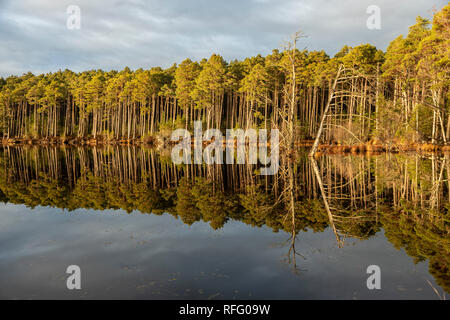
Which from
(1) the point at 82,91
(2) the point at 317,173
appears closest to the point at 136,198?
(2) the point at 317,173

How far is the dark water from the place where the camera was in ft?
14.7

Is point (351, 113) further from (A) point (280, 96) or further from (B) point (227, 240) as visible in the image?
(B) point (227, 240)

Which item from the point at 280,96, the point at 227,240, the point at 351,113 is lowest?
the point at 227,240

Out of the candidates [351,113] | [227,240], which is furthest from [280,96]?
[227,240]

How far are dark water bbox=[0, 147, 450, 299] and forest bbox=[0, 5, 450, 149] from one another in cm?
1249

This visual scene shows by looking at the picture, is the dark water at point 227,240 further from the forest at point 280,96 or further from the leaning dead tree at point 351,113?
the forest at point 280,96

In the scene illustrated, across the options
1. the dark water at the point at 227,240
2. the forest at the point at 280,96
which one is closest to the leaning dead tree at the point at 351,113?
the forest at the point at 280,96

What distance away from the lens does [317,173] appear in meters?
15.8

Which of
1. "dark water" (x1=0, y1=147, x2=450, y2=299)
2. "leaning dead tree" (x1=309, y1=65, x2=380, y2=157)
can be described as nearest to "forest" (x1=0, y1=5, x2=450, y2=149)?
"leaning dead tree" (x1=309, y1=65, x2=380, y2=157)

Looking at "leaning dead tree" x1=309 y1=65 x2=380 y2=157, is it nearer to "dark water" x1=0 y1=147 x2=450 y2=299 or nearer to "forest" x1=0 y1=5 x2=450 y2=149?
"forest" x1=0 y1=5 x2=450 y2=149

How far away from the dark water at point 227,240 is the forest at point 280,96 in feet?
41.0

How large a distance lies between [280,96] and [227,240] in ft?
173

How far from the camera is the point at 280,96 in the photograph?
186 ft

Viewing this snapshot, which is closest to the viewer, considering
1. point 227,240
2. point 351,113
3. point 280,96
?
point 227,240
